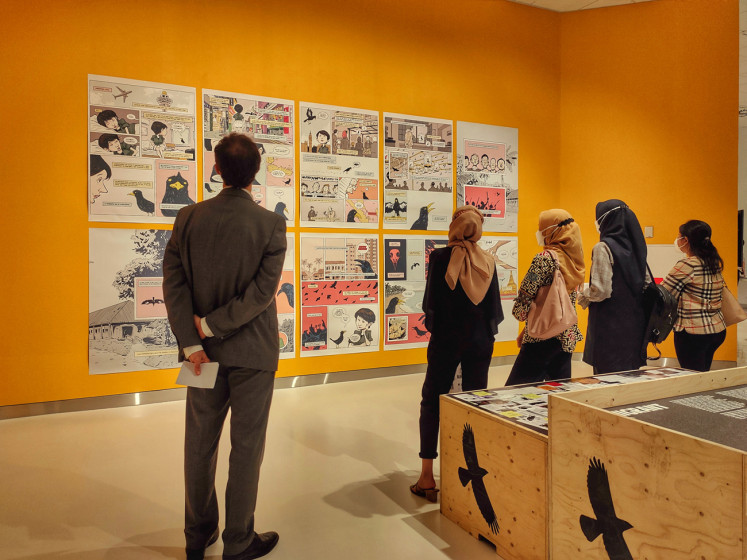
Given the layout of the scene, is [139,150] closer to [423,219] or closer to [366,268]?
[366,268]

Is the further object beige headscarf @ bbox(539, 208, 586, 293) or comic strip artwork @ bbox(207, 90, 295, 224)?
comic strip artwork @ bbox(207, 90, 295, 224)

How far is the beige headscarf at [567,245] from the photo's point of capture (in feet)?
9.12

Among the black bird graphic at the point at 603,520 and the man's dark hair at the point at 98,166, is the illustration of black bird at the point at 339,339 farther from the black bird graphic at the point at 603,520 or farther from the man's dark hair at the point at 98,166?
the black bird graphic at the point at 603,520

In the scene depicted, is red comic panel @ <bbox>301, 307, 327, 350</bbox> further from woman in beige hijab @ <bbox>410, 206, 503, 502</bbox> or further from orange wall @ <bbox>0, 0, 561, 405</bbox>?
woman in beige hijab @ <bbox>410, 206, 503, 502</bbox>

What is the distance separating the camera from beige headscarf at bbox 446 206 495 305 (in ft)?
8.23

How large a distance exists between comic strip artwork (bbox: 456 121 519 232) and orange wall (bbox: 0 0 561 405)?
0.13 meters

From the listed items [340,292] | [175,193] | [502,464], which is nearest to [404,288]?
[340,292]

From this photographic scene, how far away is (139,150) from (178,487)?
2.73m

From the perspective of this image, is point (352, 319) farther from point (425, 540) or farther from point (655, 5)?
point (655, 5)

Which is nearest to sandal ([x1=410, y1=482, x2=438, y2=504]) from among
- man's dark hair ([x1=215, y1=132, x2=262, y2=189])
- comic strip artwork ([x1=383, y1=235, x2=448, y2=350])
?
man's dark hair ([x1=215, y1=132, x2=262, y2=189])

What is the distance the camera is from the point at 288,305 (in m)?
4.79

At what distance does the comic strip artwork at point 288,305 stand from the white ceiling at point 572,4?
12.9 ft

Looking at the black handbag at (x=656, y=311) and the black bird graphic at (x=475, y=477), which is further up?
the black handbag at (x=656, y=311)

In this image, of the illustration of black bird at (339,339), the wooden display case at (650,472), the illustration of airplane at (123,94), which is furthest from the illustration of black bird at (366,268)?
the wooden display case at (650,472)
